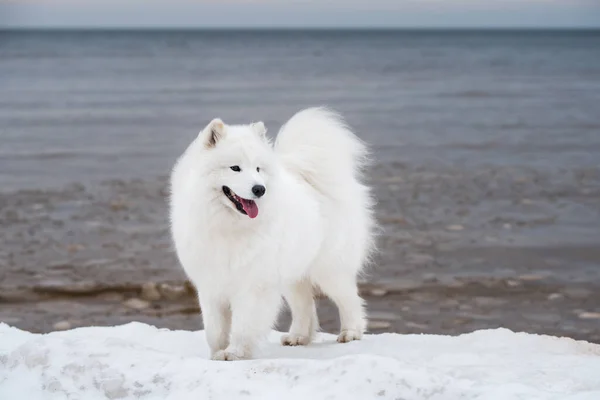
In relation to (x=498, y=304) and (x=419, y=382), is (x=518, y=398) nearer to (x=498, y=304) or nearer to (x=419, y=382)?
(x=419, y=382)

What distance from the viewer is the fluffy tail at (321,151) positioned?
16.7 feet

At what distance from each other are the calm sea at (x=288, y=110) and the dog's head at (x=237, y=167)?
32.0 ft

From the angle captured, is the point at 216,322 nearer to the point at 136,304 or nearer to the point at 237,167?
the point at 237,167

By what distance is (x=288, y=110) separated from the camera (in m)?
24.9

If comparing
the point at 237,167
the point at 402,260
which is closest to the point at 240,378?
the point at 237,167

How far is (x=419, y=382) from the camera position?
3387mm

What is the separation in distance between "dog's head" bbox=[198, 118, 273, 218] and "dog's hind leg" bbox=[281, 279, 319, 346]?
125cm

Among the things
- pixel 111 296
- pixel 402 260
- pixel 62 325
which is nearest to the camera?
pixel 62 325

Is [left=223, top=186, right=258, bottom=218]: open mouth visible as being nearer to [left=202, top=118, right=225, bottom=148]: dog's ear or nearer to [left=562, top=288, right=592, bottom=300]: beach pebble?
[left=202, top=118, right=225, bottom=148]: dog's ear

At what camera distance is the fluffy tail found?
509cm

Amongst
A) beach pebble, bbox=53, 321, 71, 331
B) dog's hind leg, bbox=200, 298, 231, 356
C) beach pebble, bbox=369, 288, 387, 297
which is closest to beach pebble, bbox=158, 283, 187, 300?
beach pebble, bbox=53, 321, 71, 331

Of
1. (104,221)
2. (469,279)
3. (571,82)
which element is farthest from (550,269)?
(571,82)

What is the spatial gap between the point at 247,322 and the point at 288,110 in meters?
20.7

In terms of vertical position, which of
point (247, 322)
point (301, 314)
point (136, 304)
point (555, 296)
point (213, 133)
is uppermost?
point (555, 296)
